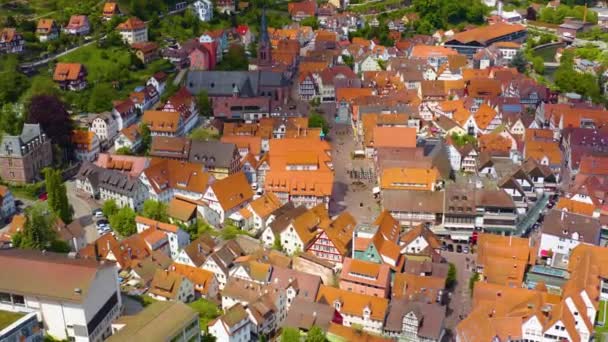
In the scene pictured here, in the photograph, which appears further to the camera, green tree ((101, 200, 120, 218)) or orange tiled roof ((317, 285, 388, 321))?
green tree ((101, 200, 120, 218))

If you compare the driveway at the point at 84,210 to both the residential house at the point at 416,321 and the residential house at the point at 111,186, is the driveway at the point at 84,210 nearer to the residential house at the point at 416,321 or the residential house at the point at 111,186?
the residential house at the point at 111,186

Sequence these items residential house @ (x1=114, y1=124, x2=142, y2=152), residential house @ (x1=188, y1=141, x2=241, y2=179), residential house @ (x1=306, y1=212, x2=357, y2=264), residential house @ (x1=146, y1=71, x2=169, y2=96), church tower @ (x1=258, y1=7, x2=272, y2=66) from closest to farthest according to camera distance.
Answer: residential house @ (x1=306, y1=212, x2=357, y2=264) < residential house @ (x1=188, y1=141, x2=241, y2=179) < residential house @ (x1=114, y1=124, x2=142, y2=152) < residential house @ (x1=146, y1=71, x2=169, y2=96) < church tower @ (x1=258, y1=7, x2=272, y2=66)

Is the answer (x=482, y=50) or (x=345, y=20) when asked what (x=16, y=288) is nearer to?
(x=482, y=50)

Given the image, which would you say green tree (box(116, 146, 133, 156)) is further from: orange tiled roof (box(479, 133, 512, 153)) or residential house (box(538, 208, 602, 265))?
residential house (box(538, 208, 602, 265))

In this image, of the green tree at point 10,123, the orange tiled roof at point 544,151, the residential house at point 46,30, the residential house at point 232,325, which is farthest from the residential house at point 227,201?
the residential house at point 46,30

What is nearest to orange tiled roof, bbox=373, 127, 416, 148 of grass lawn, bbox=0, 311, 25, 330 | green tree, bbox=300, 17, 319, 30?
grass lawn, bbox=0, 311, 25, 330

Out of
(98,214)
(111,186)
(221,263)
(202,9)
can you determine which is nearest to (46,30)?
(202,9)

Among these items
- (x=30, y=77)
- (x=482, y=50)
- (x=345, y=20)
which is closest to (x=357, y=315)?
(x=30, y=77)
